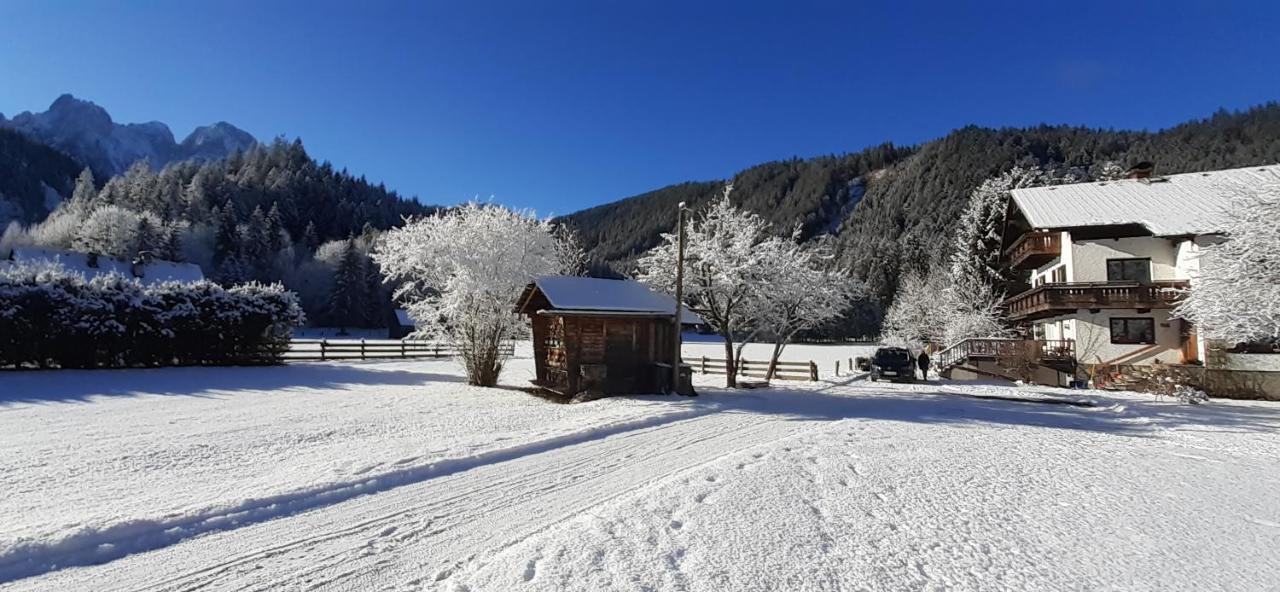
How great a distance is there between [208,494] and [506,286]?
615 inches

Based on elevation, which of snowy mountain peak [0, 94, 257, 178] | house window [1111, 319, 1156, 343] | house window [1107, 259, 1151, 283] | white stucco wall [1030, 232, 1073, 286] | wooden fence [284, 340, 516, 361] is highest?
snowy mountain peak [0, 94, 257, 178]

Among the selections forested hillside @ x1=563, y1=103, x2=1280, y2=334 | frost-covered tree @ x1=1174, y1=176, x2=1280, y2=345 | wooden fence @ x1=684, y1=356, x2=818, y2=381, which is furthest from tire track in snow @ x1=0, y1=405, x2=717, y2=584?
forested hillside @ x1=563, y1=103, x2=1280, y2=334

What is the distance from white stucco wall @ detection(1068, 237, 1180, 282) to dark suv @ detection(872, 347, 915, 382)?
8.86 meters

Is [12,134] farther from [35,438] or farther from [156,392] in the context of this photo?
[35,438]

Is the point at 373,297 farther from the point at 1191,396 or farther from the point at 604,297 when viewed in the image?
the point at 1191,396

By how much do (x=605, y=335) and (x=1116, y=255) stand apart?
80.4 feet

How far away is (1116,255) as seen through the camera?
89.6 feet

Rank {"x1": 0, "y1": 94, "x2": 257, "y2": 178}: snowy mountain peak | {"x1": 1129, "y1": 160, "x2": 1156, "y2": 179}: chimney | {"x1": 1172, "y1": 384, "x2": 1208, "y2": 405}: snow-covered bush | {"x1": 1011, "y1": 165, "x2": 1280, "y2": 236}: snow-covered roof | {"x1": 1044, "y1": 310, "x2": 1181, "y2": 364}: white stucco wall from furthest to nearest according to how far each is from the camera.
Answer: {"x1": 0, "y1": 94, "x2": 257, "y2": 178}: snowy mountain peak → {"x1": 1129, "y1": 160, "x2": 1156, "y2": 179}: chimney → {"x1": 1044, "y1": 310, "x2": 1181, "y2": 364}: white stucco wall → {"x1": 1011, "y1": 165, "x2": 1280, "y2": 236}: snow-covered roof → {"x1": 1172, "y1": 384, "x2": 1208, "y2": 405}: snow-covered bush

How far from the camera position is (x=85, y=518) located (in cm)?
606

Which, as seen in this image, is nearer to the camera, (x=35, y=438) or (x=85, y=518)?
(x=85, y=518)

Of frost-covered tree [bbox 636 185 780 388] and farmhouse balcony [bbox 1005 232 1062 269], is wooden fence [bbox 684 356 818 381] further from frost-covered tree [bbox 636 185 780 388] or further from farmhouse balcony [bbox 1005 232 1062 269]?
farmhouse balcony [bbox 1005 232 1062 269]

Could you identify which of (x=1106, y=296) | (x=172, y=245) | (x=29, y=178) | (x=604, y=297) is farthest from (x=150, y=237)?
(x=1106, y=296)

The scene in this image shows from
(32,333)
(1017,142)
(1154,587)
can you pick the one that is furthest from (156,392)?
(1017,142)

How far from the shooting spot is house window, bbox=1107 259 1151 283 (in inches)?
1059
